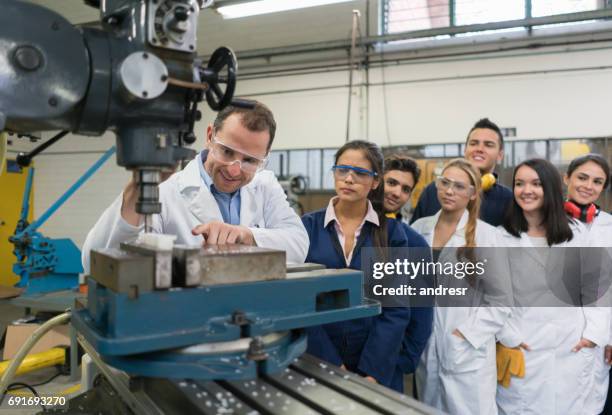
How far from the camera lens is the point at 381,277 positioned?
1556mm

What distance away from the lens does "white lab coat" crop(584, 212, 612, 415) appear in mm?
1849

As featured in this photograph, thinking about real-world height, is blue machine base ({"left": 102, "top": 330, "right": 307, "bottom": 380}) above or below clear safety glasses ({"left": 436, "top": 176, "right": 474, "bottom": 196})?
below

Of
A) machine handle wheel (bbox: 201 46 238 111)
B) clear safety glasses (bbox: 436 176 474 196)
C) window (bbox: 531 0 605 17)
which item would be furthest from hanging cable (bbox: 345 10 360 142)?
machine handle wheel (bbox: 201 46 238 111)

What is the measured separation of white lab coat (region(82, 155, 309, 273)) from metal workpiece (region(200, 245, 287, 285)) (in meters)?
0.33

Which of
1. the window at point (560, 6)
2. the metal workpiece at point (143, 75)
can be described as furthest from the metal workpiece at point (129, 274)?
the window at point (560, 6)

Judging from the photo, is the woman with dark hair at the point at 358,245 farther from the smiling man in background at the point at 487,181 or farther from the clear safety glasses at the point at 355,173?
the smiling man in background at the point at 487,181

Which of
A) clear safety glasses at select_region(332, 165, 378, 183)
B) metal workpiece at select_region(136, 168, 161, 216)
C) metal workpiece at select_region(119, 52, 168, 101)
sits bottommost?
metal workpiece at select_region(136, 168, 161, 216)

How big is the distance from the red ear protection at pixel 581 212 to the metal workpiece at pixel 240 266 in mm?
1941

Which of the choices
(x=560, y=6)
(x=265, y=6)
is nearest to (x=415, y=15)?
(x=560, y=6)

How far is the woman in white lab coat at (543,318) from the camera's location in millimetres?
1758

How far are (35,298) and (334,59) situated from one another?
367 cm

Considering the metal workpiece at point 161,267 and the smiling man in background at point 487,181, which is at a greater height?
the smiling man in background at point 487,181

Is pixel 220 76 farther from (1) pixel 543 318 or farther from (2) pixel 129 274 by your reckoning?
(1) pixel 543 318

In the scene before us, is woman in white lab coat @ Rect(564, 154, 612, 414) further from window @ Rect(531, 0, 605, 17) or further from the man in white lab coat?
window @ Rect(531, 0, 605, 17)
